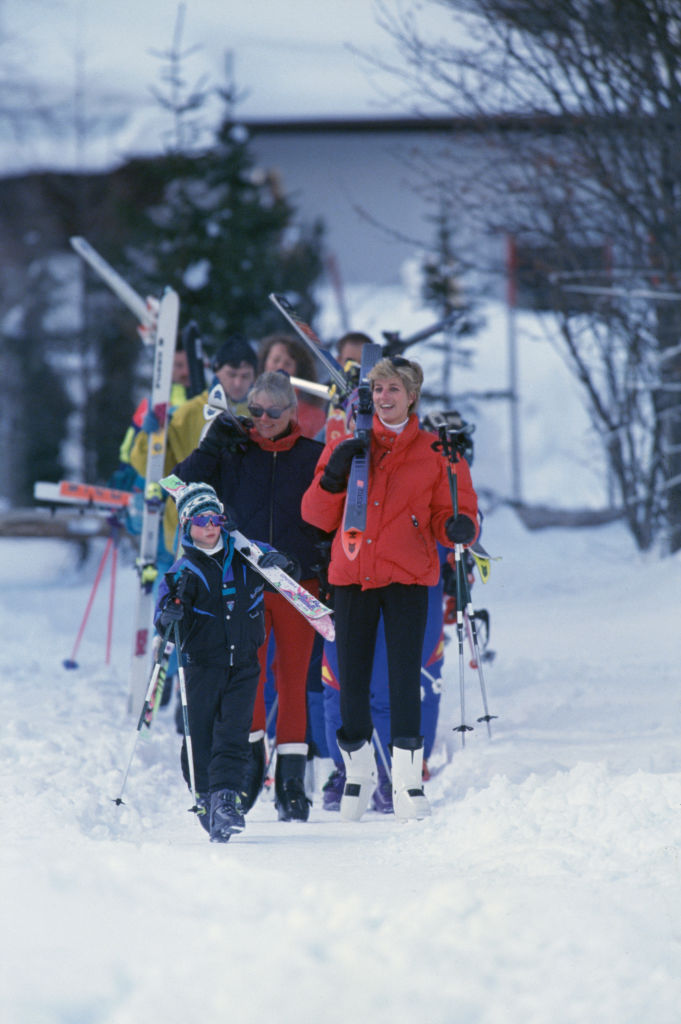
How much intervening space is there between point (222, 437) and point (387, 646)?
1.14 m

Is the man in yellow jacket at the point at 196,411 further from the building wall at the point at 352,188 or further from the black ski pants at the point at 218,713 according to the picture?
the building wall at the point at 352,188

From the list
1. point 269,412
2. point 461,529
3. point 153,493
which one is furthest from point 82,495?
point 461,529

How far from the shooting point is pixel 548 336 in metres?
12.9

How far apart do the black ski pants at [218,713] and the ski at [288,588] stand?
0.97ft

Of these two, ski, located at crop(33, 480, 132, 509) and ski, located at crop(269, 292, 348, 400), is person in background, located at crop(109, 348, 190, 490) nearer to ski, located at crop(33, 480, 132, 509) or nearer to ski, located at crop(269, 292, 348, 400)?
ski, located at crop(33, 480, 132, 509)

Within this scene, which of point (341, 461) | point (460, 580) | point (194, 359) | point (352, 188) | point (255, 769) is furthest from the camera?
point (352, 188)

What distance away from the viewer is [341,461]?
491 cm

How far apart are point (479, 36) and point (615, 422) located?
4.42 m

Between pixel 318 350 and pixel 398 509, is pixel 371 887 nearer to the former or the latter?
pixel 398 509

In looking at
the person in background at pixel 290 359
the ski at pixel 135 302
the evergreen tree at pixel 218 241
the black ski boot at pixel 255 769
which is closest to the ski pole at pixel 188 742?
the black ski boot at pixel 255 769

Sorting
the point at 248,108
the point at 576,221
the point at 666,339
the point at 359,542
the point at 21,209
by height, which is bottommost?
the point at 359,542

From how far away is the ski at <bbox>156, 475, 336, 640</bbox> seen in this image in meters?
4.93

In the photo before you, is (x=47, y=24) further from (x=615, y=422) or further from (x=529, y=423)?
(x=615, y=422)

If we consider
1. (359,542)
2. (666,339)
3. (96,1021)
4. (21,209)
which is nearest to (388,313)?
(21,209)
